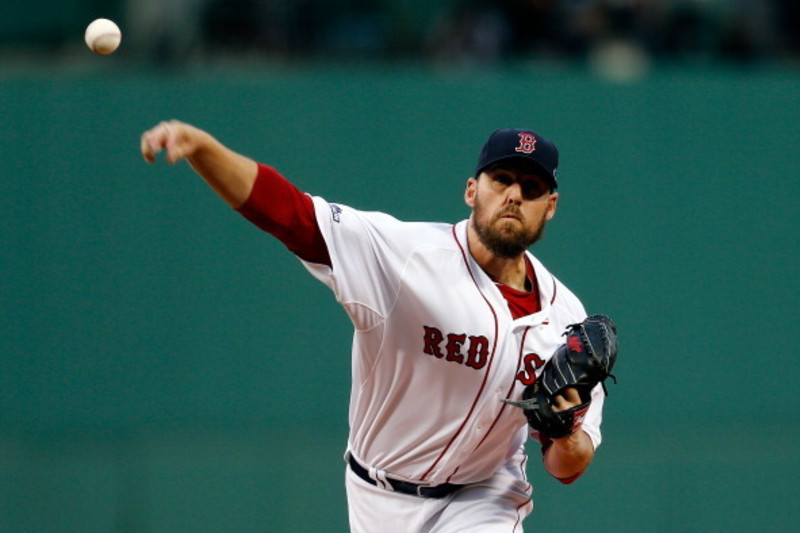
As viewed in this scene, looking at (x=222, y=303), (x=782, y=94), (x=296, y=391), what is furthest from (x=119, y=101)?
(x=782, y=94)

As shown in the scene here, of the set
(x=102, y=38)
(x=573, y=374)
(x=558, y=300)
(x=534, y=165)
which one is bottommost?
(x=573, y=374)

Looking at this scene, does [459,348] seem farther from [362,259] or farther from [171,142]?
[171,142]

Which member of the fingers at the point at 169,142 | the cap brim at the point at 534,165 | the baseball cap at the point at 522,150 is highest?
the baseball cap at the point at 522,150

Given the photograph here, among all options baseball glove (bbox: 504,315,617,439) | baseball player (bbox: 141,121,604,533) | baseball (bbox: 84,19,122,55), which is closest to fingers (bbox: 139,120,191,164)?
baseball player (bbox: 141,121,604,533)

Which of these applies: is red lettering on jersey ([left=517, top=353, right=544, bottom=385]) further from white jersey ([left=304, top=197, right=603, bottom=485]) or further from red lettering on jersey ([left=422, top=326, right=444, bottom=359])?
red lettering on jersey ([left=422, top=326, right=444, bottom=359])

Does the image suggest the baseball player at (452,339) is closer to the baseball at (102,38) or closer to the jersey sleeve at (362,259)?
the jersey sleeve at (362,259)

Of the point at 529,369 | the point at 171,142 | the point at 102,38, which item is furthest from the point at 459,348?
the point at 102,38

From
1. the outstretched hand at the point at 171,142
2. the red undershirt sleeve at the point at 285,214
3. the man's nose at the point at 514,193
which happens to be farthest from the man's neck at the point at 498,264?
the outstretched hand at the point at 171,142
